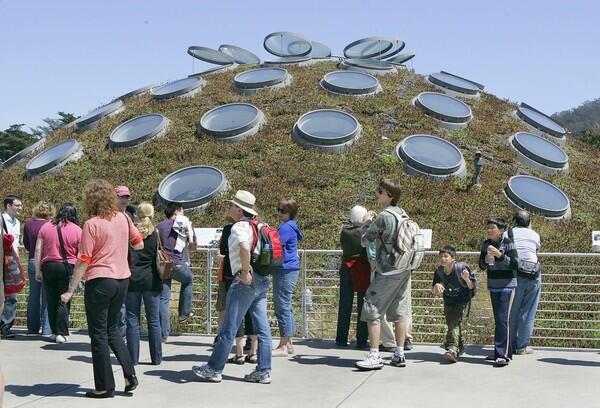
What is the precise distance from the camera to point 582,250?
58.7 ft

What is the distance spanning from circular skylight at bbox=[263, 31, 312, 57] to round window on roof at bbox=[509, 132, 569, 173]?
40.4ft

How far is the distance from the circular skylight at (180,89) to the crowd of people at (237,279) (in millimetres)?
18077

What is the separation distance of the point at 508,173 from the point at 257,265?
53.5ft

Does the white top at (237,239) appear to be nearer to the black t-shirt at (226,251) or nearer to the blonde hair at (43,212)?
the black t-shirt at (226,251)

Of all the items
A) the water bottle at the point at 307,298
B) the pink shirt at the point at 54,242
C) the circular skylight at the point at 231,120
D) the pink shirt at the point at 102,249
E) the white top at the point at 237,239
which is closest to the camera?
the pink shirt at the point at 102,249

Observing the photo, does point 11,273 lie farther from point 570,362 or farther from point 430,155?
point 430,155

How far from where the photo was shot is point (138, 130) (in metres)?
25.1

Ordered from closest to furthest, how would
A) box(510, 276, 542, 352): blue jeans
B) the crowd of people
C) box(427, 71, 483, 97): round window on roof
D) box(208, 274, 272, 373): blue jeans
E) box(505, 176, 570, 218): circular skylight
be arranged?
the crowd of people, box(208, 274, 272, 373): blue jeans, box(510, 276, 542, 352): blue jeans, box(505, 176, 570, 218): circular skylight, box(427, 71, 483, 97): round window on roof

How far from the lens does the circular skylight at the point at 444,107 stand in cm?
2548

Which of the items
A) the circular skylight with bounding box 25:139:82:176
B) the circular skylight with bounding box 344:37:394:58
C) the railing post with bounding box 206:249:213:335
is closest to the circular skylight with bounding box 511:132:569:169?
the circular skylight with bounding box 344:37:394:58

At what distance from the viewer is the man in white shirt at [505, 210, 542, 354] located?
30.2ft

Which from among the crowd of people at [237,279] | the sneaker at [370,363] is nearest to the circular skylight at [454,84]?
the crowd of people at [237,279]

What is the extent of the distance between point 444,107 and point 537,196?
6581 millimetres

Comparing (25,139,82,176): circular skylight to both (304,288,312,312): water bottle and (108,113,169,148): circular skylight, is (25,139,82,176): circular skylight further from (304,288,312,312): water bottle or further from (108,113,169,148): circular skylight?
(304,288,312,312): water bottle
